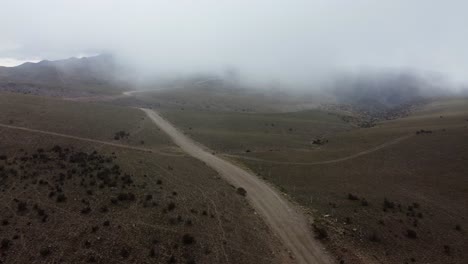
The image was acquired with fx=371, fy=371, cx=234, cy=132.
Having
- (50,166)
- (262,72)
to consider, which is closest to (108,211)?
(50,166)

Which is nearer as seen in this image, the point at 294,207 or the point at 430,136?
the point at 294,207

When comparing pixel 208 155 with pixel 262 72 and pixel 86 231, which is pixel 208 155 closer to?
pixel 86 231

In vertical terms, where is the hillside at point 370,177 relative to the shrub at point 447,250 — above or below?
above

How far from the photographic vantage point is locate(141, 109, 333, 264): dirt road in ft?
92.5

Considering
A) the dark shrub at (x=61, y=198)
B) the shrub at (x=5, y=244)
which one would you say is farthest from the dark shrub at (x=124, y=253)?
the dark shrub at (x=61, y=198)

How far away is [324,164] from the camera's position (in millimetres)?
51281

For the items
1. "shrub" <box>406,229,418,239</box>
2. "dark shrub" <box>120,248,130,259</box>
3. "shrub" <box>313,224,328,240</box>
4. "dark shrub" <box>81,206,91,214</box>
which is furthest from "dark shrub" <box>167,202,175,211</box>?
"shrub" <box>406,229,418,239</box>

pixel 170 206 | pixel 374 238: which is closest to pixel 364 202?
pixel 374 238

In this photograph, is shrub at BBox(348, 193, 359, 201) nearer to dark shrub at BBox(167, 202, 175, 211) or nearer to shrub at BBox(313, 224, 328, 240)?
shrub at BBox(313, 224, 328, 240)

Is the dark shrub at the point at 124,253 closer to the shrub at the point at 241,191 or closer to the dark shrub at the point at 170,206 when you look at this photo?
the dark shrub at the point at 170,206

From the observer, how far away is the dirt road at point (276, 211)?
92.5 feet

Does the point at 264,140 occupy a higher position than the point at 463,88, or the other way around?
the point at 463,88

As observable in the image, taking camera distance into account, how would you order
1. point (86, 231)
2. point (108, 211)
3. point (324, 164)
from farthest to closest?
point (324, 164) → point (108, 211) → point (86, 231)

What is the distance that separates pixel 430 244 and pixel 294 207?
11.7 m
